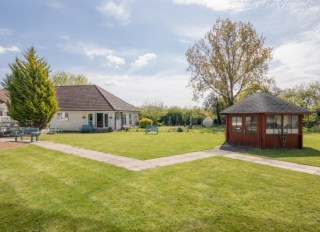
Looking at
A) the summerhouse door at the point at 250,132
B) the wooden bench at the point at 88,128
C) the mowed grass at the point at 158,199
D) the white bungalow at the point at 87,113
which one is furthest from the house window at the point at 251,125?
the wooden bench at the point at 88,128

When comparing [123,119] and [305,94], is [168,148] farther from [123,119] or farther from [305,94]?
[305,94]

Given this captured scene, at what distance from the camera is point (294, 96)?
45156 mm

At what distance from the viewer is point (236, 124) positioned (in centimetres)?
1767

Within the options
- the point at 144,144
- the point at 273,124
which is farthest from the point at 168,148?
the point at 273,124

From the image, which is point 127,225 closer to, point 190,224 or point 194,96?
point 190,224

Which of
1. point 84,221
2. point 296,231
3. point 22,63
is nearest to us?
point 296,231

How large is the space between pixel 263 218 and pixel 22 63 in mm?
26114

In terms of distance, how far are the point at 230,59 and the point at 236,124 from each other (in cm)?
2220

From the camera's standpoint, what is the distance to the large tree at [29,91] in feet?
79.3

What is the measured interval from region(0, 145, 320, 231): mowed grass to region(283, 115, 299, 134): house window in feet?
24.9

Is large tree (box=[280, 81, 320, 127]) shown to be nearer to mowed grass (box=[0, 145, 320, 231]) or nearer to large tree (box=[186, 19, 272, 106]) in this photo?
large tree (box=[186, 19, 272, 106])

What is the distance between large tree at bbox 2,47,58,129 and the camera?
24172 mm

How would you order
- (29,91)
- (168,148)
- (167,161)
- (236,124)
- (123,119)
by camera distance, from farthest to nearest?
(123,119) < (29,91) < (236,124) < (168,148) < (167,161)

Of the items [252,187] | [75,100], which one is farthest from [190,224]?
[75,100]
